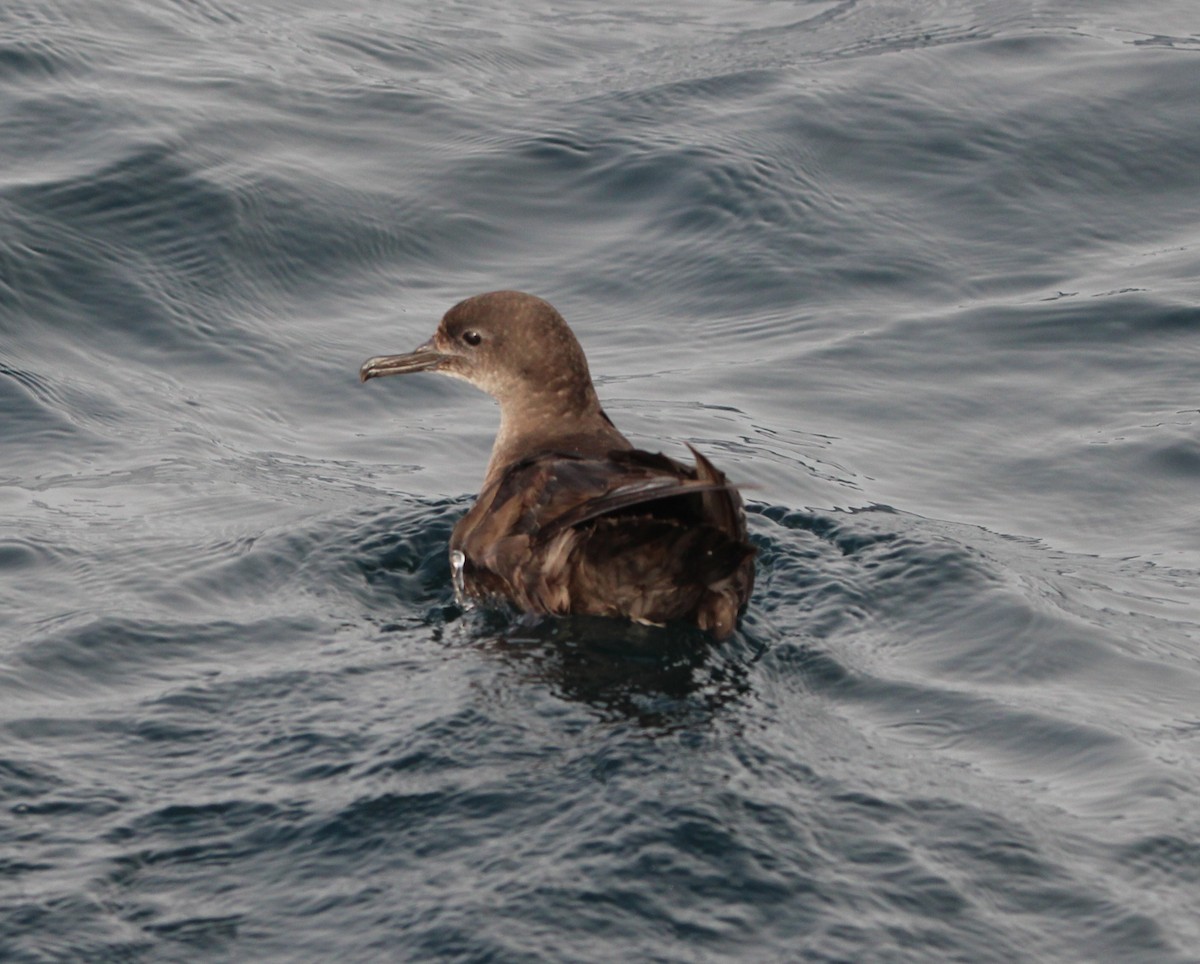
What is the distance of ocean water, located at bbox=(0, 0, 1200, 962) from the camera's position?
4676mm

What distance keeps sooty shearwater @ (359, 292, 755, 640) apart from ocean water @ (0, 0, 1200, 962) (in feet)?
0.57

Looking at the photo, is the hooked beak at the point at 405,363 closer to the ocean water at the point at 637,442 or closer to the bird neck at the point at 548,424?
the bird neck at the point at 548,424

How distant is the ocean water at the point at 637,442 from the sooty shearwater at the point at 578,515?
173 millimetres

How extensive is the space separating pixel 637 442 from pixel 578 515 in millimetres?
2911

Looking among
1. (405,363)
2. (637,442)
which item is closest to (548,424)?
(405,363)

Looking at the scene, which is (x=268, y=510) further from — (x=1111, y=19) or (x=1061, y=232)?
(x=1111, y=19)

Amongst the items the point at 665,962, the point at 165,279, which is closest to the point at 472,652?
the point at 665,962

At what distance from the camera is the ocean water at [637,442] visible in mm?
4676

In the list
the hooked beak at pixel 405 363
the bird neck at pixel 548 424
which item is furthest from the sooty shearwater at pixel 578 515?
the hooked beak at pixel 405 363

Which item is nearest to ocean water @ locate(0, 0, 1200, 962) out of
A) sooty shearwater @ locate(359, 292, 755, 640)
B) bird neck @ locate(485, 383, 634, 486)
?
sooty shearwater @ locate(359, 292, 755, 640)

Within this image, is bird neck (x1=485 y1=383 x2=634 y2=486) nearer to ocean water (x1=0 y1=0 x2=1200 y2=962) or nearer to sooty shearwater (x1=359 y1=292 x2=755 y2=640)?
sooty shearwater (x1=359 y1=292 x2=755 y2=640)

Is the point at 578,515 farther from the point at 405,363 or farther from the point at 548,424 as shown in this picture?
the point at 405,363

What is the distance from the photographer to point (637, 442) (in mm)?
8914

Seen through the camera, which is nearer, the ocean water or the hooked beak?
the ocean water
